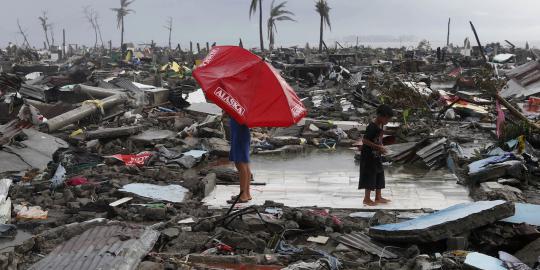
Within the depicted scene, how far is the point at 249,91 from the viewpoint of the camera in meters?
5.92

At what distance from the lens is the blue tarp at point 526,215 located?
194 inches

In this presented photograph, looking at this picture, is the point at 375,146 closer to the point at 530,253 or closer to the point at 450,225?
the point at 450,225

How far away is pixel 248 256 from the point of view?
4695 millimetres

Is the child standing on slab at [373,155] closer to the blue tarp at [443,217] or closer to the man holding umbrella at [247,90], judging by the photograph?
the man holding umbrella at [247,90]

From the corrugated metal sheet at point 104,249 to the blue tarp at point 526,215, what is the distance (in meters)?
3.26

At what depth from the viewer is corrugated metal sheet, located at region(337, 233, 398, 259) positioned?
475 cm

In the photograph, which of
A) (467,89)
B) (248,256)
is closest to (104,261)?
(248,256)

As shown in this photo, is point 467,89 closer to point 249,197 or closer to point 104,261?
point 249,197

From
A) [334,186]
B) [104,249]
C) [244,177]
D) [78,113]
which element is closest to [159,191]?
[244,177]

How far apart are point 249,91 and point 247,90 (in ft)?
0.08

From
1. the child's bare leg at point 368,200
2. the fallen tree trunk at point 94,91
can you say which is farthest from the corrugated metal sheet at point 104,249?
the fallen tree trunk at point 94,91

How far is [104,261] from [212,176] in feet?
10.7

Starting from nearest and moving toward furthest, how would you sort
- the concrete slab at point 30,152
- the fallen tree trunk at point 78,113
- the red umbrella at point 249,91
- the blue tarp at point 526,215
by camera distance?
the blue tarp at point 526,215 < the red umbrella at point 249,91 < the concrete slab at point 30,152 < the fallen tree trunk at point 78,113

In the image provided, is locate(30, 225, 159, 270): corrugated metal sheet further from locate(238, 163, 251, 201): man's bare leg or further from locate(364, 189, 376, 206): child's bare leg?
locate(364, 189, 376, 206): child's bare leg
